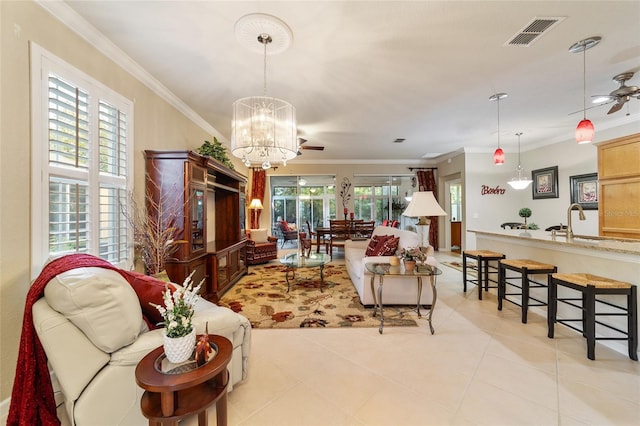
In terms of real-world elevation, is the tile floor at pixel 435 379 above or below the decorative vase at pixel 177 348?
below

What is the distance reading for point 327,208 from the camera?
847cm

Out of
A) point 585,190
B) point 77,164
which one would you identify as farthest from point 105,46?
point 585,190

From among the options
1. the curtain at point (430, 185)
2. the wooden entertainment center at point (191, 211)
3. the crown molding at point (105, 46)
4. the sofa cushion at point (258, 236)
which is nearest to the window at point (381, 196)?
the curtain at point (430, 185)

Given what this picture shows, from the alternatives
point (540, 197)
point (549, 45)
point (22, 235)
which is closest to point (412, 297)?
point (549, 45)

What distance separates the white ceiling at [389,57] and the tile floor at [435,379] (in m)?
2.91

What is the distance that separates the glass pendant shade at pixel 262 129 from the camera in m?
2.63

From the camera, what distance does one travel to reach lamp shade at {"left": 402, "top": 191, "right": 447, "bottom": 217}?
331 cm

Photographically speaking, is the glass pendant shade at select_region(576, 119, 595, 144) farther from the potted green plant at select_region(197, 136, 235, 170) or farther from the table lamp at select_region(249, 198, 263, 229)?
the table lamp at select_region(249, 198, 263, 229)

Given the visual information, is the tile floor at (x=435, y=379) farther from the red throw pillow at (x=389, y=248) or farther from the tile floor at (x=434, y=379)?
the red throw pillow at (x=389, y=248)

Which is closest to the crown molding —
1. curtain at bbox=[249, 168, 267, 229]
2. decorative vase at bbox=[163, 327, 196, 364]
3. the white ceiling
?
the white ceiling

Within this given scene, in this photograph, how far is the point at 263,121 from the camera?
8.70ft

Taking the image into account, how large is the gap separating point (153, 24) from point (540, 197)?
7.96 m

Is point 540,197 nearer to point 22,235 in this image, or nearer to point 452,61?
point 452,61

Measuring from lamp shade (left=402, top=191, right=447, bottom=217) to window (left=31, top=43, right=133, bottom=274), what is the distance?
3263 millimetres
